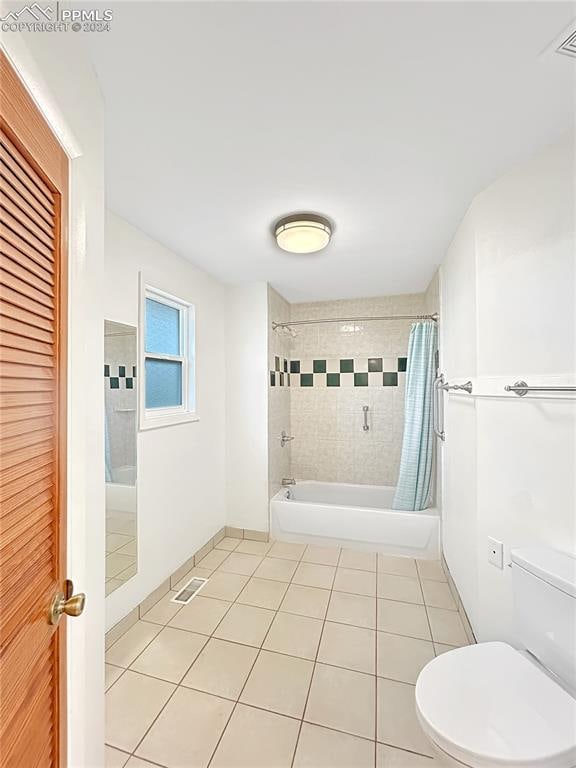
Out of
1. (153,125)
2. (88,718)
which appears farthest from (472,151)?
(88,718)

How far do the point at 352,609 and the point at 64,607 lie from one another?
188cm

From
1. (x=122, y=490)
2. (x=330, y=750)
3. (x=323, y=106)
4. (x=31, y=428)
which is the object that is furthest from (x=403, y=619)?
(x=323, y=106)

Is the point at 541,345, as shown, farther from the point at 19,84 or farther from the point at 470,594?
the point at 19,84

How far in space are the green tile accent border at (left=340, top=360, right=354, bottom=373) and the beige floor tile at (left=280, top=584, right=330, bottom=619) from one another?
7.19 feet

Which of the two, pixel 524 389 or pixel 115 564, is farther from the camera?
pixel 115 564

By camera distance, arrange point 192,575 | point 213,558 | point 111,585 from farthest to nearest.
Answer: point 213,558
point 192,575
point 111,585

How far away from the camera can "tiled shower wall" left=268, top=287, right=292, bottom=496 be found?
10.6ft

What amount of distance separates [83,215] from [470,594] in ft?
8.06

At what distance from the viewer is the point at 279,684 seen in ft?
5.30

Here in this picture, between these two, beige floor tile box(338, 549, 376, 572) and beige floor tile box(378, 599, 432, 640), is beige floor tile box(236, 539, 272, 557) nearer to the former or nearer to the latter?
beige floor tile box(338, 549, 376, 572)

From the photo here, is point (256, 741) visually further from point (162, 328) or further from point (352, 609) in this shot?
point (162, 328)

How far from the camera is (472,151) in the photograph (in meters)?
1.46

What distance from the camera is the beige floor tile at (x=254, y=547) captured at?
9.61ft

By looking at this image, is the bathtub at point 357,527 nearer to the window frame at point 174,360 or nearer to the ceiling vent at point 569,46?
the window frame at point 174,360
